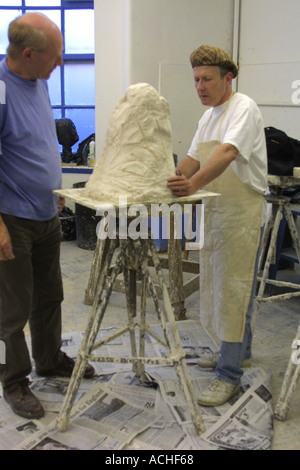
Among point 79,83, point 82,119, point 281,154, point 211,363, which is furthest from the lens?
point 82,119

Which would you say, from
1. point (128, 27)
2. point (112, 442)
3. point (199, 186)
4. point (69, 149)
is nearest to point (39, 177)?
point (199, 186)

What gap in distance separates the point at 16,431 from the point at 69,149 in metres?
4.02

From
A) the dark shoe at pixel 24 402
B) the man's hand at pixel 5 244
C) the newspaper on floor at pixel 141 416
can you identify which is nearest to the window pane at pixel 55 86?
the newspaper on floor at pixel 141 416

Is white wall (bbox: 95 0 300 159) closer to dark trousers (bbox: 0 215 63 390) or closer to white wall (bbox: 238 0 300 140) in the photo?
white wall (bbox: 238 0 300 140)

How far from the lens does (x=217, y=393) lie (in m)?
2.29

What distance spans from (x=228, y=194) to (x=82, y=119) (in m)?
4.28

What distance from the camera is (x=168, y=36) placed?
171 inches

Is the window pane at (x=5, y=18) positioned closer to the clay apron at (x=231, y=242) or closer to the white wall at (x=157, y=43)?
the white wall at (x=157, y=43)

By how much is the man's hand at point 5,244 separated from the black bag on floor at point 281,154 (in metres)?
1.58

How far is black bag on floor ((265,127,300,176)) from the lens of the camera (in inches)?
109

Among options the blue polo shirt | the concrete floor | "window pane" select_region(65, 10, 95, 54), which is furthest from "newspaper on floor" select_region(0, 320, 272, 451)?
"window pane" select_region(65, 10, 95, 54)

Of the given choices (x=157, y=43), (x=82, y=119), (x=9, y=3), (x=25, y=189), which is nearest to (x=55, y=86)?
(x=82, y=119)

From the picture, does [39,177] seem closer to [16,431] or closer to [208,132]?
[208,132]

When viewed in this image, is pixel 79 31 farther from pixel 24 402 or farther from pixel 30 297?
pixel 24 402
